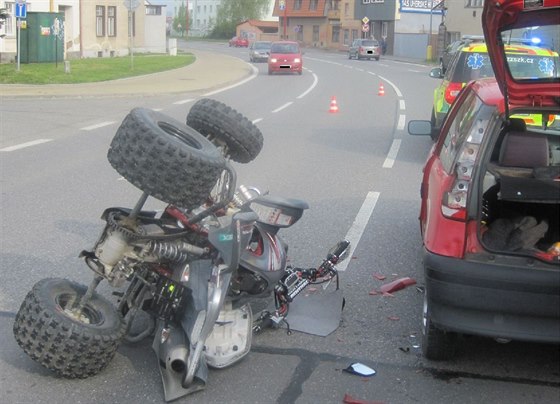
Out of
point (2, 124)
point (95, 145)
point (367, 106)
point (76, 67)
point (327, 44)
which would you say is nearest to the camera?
point (95, 145)

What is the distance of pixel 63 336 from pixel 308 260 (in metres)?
2.93

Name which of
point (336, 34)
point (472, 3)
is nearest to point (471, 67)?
point (472, 3)

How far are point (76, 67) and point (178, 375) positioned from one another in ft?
111

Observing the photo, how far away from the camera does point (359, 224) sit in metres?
8.34

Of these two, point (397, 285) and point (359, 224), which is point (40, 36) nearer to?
point (359, 224)

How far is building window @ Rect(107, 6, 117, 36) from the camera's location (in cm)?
5300

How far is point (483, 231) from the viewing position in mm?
4715

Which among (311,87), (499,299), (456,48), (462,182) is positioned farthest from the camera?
(311,87)

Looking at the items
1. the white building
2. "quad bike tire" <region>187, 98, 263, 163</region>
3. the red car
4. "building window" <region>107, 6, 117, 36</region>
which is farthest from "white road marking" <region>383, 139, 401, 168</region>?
the white building

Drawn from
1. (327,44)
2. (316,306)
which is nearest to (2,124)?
(316,306)

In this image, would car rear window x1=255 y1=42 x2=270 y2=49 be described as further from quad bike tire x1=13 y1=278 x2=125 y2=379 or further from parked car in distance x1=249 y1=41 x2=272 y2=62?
quad bike tire x1=13 y1=278 x2=125 y2=379

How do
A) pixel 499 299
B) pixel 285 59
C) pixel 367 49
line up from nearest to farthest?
pixel 499 299, pixel 285 59, pixel 367 49

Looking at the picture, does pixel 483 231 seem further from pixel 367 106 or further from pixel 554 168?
pixel 367 106

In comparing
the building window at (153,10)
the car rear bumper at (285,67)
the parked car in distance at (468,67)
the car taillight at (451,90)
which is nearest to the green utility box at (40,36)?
the car rear bumper at (285,67)
